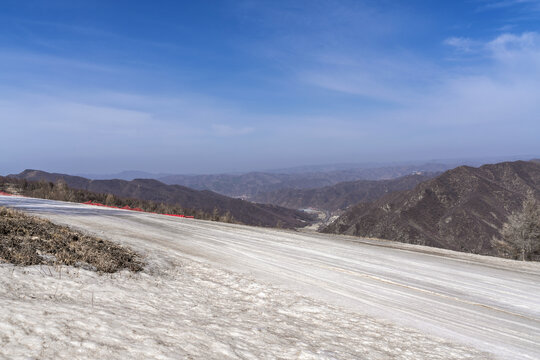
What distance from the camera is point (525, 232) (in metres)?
26.9

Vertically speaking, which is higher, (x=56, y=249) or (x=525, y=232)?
(x=525, y=232)

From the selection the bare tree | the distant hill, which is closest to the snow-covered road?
the bare tree

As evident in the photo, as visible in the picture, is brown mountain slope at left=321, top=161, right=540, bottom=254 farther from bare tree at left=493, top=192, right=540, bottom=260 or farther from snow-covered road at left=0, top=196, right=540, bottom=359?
snow-covered road at left=0, top=196, right=540, bottom=359

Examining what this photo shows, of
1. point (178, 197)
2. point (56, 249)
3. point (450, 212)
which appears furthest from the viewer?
point (178, 197)

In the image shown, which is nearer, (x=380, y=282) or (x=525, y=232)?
(x=380, y=282)

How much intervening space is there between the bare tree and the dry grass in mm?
29789

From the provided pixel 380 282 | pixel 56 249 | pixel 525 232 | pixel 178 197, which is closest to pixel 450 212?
pixel 525 232

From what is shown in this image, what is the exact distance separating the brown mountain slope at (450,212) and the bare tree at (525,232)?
5408 centimetres

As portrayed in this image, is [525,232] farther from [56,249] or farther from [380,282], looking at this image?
[56,249]

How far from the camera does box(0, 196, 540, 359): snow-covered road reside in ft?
15.6

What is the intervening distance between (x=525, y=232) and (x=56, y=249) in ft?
108

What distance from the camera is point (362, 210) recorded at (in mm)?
135500

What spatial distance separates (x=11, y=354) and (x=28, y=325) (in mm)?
632

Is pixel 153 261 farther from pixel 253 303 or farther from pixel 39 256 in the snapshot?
pixel 253 303
